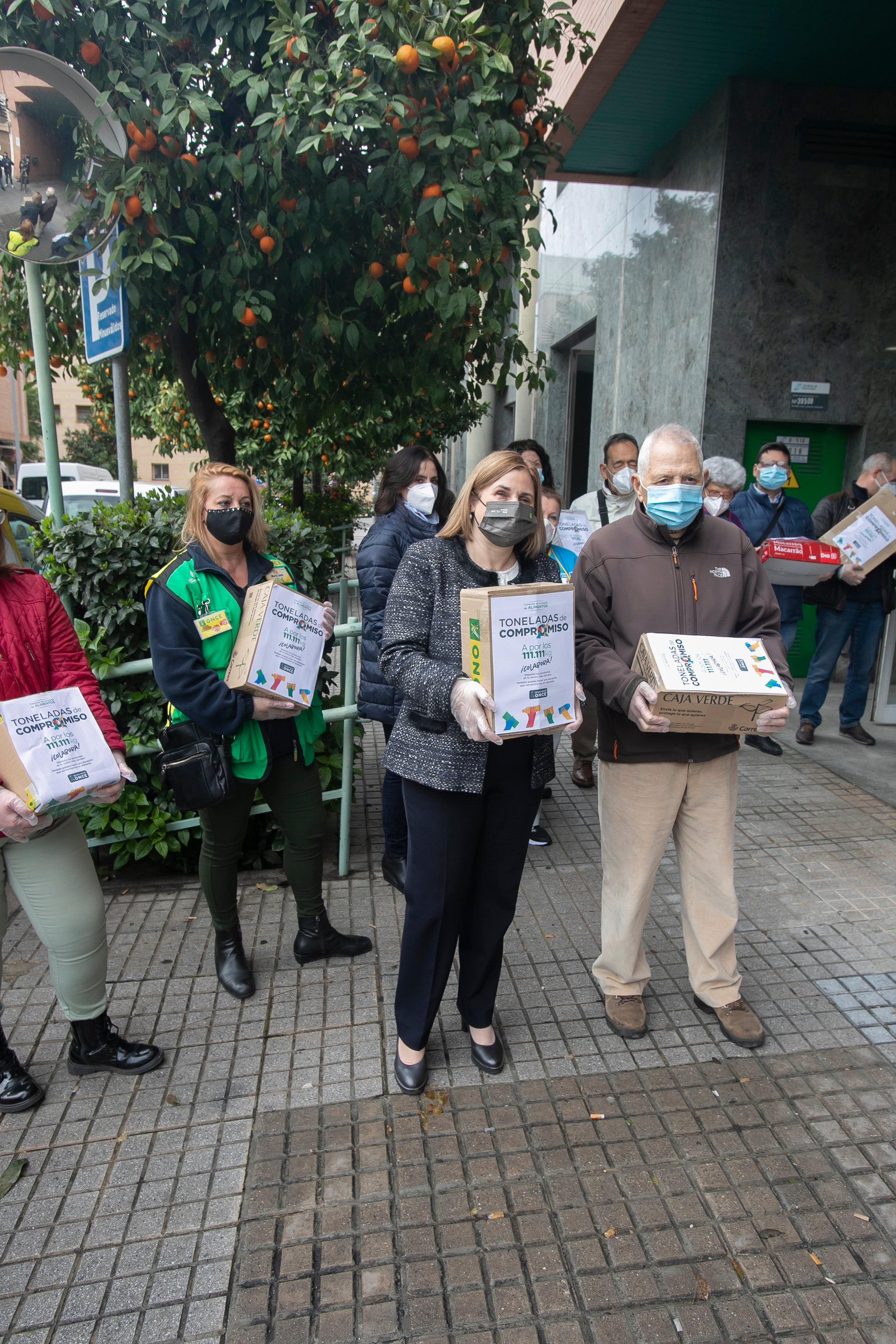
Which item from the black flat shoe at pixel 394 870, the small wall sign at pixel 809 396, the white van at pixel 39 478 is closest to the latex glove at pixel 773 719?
the black flat shoe at pixel 394 870

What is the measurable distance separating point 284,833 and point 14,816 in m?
1.26

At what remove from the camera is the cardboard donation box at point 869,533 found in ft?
19.3

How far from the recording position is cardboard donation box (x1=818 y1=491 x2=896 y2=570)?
587 cm

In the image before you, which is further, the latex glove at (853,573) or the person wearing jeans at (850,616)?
the person wearing jeans at (850,616)

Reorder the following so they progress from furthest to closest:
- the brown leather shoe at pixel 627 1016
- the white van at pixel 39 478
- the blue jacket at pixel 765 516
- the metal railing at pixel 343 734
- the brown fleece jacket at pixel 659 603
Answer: the white van at pixel 39 478 < the blue jacket at pixel 765 516 < the metal railing at pixel 343 734 < the brown leather shoe at pixel 627 1016 < the brown fleece jacket at pixel 659 603

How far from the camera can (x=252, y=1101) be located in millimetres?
2807

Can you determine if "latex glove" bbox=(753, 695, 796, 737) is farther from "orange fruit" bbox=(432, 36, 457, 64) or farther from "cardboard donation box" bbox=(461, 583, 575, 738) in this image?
"orange fruit" bbox=(432, 36, 457, 64)

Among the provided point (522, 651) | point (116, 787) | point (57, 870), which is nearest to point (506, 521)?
point (522, 651)

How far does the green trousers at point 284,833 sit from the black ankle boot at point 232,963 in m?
0.05

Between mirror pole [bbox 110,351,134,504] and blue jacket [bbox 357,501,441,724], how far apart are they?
1.40m

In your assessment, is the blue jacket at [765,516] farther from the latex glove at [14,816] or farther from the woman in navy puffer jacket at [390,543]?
the latex glove at [14,816]

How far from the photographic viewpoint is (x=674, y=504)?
111 inches

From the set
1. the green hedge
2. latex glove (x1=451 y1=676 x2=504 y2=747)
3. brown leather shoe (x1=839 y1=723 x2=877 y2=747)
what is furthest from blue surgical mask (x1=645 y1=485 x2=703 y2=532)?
brown leather shoe (x1=839 y1=723 x2=877 y2=747)

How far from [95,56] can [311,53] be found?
1.00 metres
